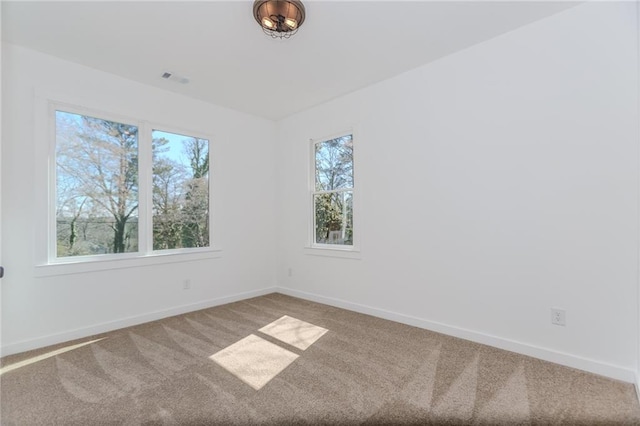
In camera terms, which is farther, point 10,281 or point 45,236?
point 45,236

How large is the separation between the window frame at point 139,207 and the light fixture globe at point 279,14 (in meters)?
2.06

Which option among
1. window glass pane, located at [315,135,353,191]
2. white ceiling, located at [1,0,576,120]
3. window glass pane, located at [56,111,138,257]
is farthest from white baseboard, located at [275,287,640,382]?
window glass pane, located at [56,111,138,257]

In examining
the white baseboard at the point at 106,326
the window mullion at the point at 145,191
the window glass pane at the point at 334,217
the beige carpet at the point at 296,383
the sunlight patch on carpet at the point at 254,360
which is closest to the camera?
the beige carpet at the point at 296,383

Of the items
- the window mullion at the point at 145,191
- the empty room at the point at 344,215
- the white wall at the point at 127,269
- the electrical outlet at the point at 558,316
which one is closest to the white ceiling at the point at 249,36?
the empty room at the point at 344,215

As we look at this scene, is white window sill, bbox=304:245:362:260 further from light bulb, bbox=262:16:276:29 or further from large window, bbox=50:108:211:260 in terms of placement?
Answer: light bulb, bbox=262:16:276:29

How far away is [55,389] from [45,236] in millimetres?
1461

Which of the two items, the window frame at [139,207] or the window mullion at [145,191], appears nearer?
the window frame at [139,207]

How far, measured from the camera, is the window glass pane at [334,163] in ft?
12.7

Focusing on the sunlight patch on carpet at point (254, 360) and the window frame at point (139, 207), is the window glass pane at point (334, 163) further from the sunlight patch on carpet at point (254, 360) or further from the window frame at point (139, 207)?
the sunlight patch on carpet at point (254, 360)

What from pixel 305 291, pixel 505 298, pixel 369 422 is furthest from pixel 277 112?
pixel 369 422

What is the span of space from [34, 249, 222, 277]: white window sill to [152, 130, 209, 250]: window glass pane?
5.7 inches

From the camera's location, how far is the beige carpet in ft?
5.69

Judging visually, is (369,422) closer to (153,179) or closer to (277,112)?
(153,179)

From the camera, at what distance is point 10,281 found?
2584mm
